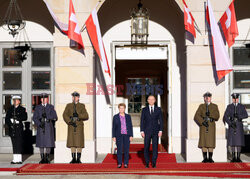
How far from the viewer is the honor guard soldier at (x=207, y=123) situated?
1261 cm

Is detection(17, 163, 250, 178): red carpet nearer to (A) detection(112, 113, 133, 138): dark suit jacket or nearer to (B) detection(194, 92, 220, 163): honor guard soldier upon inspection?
(B) detection(194, 92, 220, 163): honor guard soldier

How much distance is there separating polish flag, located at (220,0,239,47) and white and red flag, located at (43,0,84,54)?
370 cm

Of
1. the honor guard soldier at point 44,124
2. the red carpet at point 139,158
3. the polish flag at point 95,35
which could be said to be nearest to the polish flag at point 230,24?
the polish flag at point 95,35

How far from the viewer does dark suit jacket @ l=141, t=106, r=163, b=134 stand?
1186 cm

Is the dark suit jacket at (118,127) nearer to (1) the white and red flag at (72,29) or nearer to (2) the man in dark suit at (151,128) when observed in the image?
(2) the man in dark suit at (151,128)

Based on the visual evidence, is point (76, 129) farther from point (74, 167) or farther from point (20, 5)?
point (20, 5)

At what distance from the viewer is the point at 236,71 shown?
14750 millimetres

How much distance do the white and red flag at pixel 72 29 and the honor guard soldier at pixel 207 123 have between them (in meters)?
3.50

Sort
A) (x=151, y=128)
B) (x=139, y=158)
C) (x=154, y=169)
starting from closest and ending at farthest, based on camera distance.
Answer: (x=154, y=169), (x=151, y=128), (x=139, y=158)

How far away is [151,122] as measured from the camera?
39.0 ft

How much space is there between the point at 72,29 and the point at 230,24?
13.0 feet

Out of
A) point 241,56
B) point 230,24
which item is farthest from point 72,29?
point 241,56

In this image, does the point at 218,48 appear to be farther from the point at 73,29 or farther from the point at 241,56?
the point at 73,29

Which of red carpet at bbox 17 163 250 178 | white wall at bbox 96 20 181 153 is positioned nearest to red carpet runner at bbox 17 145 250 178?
red carpet at bbox 17 163 250 178
